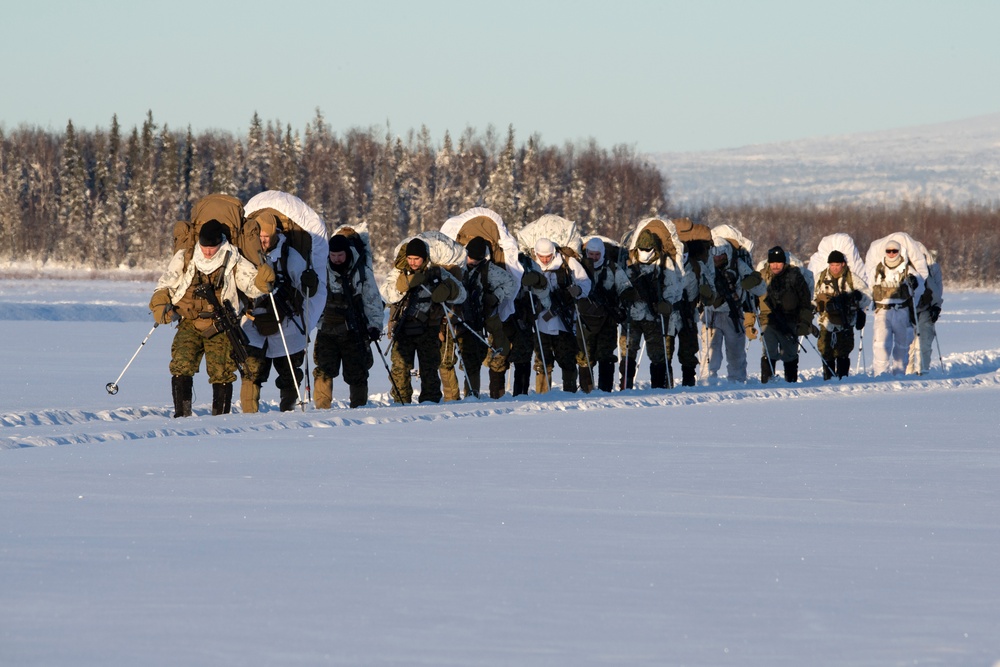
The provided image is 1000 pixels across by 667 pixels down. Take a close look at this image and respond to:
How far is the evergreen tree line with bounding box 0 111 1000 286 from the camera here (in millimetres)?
123062

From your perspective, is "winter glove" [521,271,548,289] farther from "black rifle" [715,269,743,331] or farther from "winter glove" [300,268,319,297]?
"black rifle" [715,269,743,331]

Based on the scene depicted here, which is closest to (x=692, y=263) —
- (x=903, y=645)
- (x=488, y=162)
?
(x=903, y=645)

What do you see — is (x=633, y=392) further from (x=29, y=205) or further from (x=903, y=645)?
(x=29, y=205)

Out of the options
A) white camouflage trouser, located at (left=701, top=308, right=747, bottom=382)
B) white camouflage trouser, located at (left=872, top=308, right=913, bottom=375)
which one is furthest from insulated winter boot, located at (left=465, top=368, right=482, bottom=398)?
white camouflage trouser, located at (left=872, top=308, right=913, bottom=375)

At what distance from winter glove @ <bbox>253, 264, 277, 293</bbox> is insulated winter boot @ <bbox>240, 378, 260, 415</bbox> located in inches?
43.5

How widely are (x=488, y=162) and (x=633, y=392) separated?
415 ft

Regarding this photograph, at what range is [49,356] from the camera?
22.2 metres

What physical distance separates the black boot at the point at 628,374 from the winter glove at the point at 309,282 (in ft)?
17.6

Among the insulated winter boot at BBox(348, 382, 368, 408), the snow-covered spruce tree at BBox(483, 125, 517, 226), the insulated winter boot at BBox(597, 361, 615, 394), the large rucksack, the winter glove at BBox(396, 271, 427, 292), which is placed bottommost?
the insulated winter boot at BBox(597, 361, 615, 394)

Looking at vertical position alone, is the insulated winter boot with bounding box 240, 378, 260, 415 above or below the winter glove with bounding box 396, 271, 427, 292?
below

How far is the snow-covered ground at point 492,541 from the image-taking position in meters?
4.94

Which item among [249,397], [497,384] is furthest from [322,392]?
[497,384]

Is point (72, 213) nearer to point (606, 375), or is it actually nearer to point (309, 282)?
point (606, 375)

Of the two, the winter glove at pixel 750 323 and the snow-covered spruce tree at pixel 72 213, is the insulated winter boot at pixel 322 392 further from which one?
the snow-covered spruce tree at pixel 72 213
